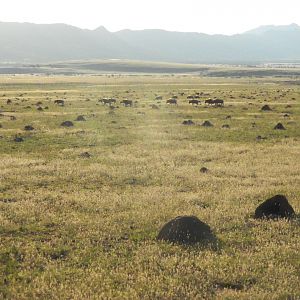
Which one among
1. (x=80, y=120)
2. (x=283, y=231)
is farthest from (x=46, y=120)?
(x=283, y=231)

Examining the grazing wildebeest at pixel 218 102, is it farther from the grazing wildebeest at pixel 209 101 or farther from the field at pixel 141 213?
the field at pixel 141 213

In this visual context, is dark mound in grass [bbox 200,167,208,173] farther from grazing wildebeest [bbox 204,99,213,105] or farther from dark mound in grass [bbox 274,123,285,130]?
grazing wildebeest [bbox 204,99,213,105]

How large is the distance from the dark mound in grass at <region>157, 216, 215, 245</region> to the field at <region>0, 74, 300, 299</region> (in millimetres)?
490

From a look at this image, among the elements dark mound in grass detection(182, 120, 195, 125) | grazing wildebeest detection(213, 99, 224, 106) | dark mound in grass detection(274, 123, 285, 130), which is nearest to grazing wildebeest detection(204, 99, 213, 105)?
grazing wildebeest detection(213, 99, 224, 106)

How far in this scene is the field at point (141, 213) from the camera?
1366 centimetres

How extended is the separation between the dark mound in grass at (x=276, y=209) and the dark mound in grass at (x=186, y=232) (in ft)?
10.9

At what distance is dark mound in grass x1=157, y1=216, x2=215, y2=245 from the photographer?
16703 millimetres

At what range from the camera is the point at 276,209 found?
64.5 feet

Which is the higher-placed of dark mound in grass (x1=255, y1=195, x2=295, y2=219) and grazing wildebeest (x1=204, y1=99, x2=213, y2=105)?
grazing wildebeest (x1=204, y1=99, x2=213, y2=105)

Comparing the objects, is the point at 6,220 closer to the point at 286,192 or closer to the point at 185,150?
the point at 286,192

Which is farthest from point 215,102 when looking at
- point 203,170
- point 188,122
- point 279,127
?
point 203,170

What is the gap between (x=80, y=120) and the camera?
53.5 metres

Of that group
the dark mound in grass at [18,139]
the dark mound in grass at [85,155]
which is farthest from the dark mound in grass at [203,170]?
the dark mound in grass at [18,139]

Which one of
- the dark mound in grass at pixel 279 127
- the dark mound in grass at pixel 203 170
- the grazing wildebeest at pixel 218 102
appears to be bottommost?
the dark mound in grass at pixel 203 170
